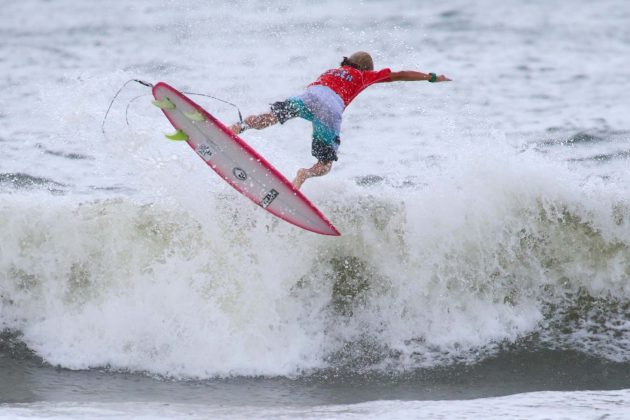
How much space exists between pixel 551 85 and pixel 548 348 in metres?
9.54

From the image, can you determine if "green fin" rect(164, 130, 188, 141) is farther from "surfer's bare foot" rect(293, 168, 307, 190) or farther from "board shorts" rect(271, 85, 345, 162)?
"surfer's bare foot" rect(293, 168, 307, 190)

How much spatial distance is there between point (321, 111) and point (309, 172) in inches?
21.1

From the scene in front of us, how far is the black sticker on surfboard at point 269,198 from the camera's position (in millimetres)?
7660

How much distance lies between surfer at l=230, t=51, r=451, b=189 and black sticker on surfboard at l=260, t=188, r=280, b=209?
0.59ft

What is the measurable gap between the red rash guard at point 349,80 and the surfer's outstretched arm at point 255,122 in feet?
1.67

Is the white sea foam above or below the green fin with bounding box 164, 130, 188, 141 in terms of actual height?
below

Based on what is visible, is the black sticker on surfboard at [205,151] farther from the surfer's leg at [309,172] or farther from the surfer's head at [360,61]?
the surfer's head at [360,61]

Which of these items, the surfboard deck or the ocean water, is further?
the surfboard deck

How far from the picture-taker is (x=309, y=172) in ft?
25.4

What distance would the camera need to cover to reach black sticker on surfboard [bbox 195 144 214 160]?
7.72m

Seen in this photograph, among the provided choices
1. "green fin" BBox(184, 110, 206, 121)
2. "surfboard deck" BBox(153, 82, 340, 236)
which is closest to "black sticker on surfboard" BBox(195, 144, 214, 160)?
"surfboard deck" BBox(153, 82, 340, 236)

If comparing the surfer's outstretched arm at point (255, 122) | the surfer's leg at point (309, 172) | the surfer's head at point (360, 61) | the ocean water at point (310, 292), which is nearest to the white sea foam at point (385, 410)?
the ocean water at point (310, 292)

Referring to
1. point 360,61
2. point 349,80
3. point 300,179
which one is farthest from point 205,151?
point 360,61

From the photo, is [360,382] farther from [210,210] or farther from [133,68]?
[133,68]
